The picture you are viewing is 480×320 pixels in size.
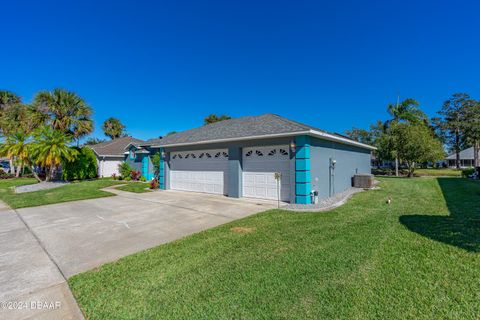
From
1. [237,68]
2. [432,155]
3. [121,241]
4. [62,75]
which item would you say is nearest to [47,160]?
[62,75]

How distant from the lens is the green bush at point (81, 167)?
1913cm

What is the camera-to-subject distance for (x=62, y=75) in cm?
1697

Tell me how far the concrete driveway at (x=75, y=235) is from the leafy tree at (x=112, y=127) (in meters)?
30.3

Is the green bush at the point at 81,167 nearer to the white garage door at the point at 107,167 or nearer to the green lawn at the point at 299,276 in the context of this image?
the white garage door at the point at 107,167

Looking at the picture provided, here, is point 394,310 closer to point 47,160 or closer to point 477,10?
point 477,10

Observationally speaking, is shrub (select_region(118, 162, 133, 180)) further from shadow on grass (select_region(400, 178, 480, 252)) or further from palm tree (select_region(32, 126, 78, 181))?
shadow on grass (select_region(400, 178, 480, 252))

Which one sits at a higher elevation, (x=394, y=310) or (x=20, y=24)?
(x=20, y=24)

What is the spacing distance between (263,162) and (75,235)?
23.7 ft

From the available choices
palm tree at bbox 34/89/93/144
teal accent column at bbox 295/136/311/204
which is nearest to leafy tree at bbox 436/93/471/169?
teal accent column at bbox 295/136/311/204

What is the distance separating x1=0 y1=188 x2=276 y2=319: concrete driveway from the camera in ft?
10.5

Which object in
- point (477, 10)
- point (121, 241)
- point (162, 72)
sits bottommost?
point (121, 241)

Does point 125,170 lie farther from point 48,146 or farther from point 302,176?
point 302,176

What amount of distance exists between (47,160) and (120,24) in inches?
431

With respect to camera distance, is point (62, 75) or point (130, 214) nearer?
point (130, 214)
